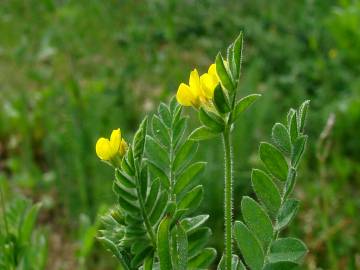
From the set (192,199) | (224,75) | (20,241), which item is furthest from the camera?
(20,241)

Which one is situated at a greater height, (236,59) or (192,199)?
(236,59)

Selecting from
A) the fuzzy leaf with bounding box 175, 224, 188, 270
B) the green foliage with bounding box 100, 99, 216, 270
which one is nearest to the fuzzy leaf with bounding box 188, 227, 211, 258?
the green foliage with bounding box 100, 99, 216, 270

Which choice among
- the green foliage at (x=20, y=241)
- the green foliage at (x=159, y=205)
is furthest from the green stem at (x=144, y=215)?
the green foliage at (x=20, y=241)

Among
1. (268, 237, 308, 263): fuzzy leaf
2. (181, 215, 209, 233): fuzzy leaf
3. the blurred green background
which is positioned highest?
the blurred green background

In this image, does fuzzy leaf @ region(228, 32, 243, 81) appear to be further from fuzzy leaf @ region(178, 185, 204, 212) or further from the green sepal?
fuzzy leaf @ region(178, 185, 204, 212)

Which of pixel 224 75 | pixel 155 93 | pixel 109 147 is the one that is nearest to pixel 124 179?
pixel 109 147

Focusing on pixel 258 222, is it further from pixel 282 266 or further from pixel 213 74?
pixel 213 74
